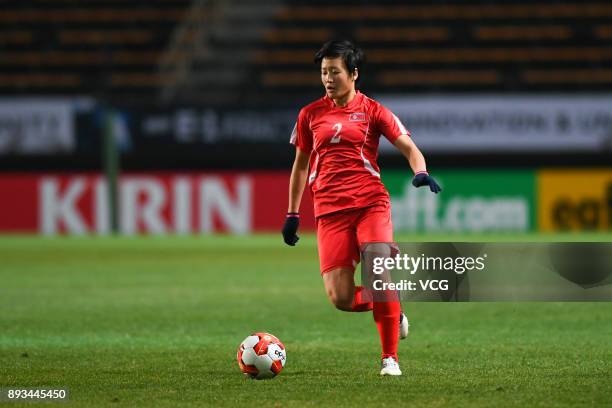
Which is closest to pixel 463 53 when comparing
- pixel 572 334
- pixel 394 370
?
pixel 572 334

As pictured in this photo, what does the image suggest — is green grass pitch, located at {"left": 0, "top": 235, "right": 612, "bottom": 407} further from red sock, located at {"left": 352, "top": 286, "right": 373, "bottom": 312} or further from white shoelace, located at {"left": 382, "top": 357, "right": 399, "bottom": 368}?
red sock, located at {"left": 352, "top": 286, "right": 373, "bottom": 312}

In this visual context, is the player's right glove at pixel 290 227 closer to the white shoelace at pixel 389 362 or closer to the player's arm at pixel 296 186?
the player's arm at pixel 296 186

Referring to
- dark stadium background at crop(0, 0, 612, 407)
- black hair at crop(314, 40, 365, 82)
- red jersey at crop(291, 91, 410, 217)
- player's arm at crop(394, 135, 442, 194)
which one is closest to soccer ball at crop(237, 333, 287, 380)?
red jersey at crop(291, 91, 410, 217)

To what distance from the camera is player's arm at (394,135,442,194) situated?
673cm

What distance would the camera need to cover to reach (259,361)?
23.3 feet

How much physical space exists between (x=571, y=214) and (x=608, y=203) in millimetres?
745

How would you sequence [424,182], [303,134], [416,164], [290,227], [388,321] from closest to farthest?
[424,182], [416,164], [388,321], [303,134], [290,227]

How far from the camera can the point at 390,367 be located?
7117 mm

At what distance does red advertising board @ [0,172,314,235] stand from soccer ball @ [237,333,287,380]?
57.8 feet

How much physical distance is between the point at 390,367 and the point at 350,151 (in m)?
1.29

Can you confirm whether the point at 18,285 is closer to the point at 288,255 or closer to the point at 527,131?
the point at 288,255

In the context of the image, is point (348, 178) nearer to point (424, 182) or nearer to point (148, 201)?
point (424, 182)

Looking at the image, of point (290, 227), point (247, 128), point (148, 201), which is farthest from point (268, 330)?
point (247, 128)

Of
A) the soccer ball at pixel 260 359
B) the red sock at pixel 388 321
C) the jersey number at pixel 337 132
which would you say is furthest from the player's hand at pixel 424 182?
the soccer ball at pixel 260 359
